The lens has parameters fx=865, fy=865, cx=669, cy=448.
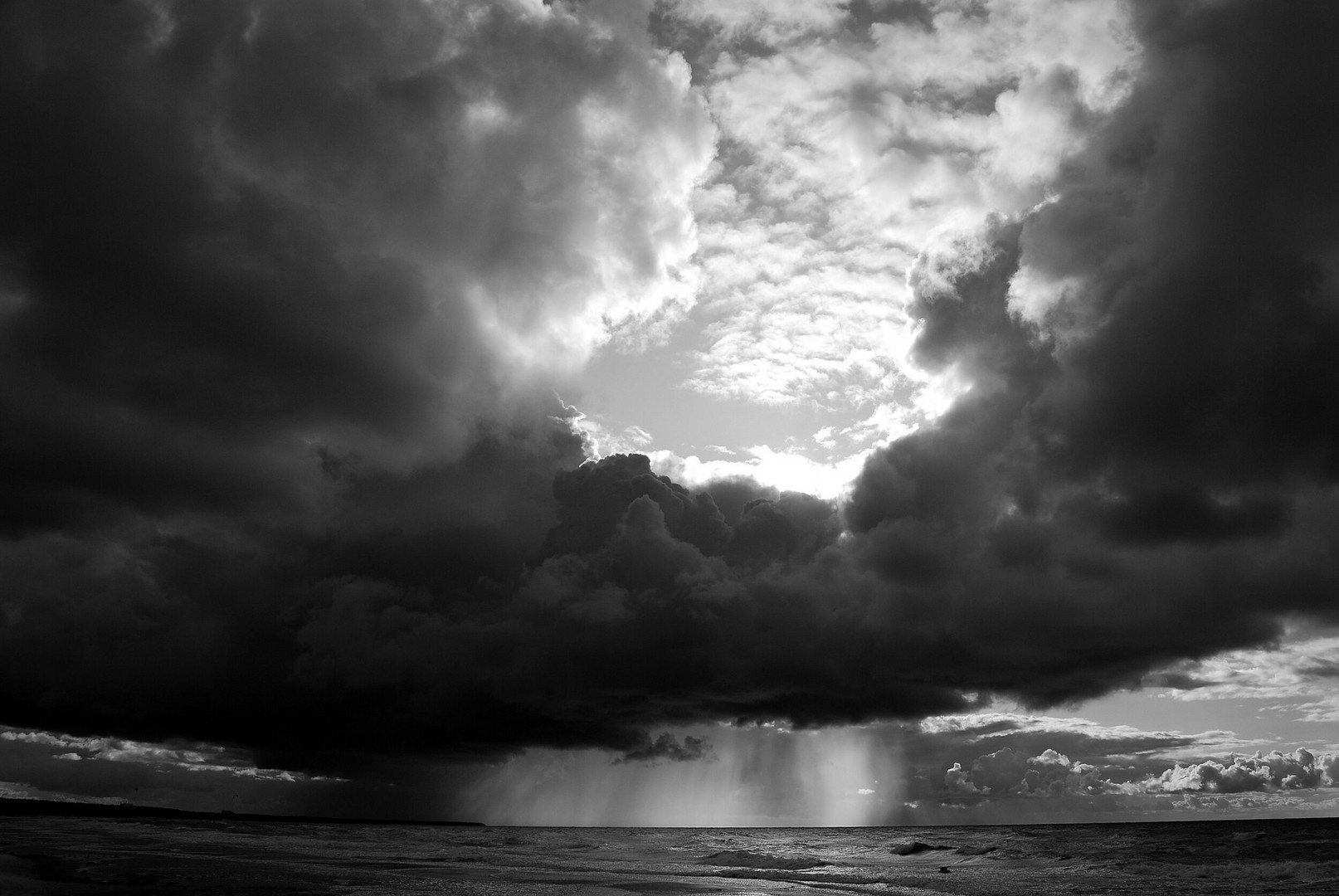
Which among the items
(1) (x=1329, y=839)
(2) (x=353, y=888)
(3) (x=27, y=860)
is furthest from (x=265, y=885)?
(1) (x=1329, y=839)

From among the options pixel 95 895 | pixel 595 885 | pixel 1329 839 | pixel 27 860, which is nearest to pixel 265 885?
pixel 95 895

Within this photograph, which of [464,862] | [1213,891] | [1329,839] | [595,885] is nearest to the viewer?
[595,885]

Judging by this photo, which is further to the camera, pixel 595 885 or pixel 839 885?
pixel 839 885

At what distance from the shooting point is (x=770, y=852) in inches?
4938

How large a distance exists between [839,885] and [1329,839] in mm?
98580

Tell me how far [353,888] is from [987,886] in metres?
43.8

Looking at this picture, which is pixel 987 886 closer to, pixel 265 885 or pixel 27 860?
pixel 265 885

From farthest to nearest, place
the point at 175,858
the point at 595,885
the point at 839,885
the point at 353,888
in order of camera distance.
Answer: the point at 175,858 < the point at 839,885 < the point at 595,885 < the point at 353,888

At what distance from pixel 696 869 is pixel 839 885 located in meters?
21.9

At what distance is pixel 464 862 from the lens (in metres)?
77.2

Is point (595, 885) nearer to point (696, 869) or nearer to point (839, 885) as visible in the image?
point (839, 885)

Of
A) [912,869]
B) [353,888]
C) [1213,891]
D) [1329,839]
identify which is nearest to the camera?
[353,888]

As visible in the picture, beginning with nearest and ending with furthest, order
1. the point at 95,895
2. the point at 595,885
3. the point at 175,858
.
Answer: the point at 95,895 → the point at 595,885 → the point at 175,858

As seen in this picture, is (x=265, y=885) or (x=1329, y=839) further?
(x=1329, y=839)
